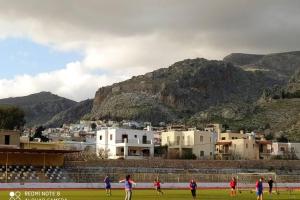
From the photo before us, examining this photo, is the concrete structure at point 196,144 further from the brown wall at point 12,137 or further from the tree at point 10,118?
the brown wall at point 12,137

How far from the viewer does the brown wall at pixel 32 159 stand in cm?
7294

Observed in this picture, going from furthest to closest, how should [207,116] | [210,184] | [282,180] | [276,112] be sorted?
1. [207,116]
2. [276,112]
3. [282,180]
4. [210,184]

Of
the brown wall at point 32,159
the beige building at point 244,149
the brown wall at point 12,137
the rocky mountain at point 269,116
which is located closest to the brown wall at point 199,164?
the brown wall at point 32,159

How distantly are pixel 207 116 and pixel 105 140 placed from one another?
2939 inches

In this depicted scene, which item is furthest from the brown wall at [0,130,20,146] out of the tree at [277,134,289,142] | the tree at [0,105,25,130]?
the tree at [277,134,289,142]

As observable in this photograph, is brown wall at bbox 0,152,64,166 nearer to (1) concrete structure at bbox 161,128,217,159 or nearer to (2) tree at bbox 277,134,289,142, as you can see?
(1) concrete structure at bbox 161,128,217,159

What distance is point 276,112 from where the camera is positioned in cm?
16462

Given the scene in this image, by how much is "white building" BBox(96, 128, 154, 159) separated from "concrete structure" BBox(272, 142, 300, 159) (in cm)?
2685

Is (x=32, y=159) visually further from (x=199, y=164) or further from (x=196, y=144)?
(x=196, y=144)

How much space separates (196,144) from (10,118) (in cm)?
4157

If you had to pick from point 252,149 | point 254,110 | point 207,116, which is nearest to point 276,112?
point 254,110

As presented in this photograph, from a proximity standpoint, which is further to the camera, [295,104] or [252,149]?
[295,104]

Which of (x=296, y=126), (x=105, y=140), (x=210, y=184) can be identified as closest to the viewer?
(x=210, y=184)

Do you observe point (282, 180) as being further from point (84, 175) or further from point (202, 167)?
point (84, 175)
